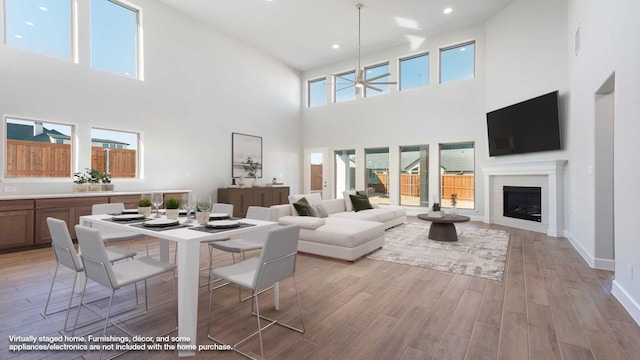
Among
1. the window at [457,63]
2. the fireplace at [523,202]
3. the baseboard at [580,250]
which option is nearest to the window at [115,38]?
the window at [457,63]

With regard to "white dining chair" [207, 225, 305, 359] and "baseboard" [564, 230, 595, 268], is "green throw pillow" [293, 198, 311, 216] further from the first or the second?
"baseboard" [564, 230, 595, 268]

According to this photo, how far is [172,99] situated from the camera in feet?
21.4

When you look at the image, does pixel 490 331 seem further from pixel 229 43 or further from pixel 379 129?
pixel 229 43

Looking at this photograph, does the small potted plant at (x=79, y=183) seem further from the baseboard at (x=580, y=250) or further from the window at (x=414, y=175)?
the baseboard at (x=580, y=250)

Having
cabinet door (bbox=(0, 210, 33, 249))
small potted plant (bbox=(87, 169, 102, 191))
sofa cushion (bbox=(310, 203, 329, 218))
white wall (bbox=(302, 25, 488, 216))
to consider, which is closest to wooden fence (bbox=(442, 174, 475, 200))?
white wall (bbox=(302, 25, 488, 216))

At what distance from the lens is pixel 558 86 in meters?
5.46

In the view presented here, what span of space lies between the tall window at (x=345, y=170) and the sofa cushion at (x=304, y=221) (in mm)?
5174

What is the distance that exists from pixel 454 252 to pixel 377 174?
493cm

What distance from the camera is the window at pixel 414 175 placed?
8.18 m

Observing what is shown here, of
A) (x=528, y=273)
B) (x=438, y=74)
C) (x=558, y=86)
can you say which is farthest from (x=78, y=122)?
(x=558, y=86)

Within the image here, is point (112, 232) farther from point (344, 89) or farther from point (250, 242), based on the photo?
point (344, 89)

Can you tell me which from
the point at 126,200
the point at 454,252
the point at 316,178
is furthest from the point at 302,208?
the point at 316,178

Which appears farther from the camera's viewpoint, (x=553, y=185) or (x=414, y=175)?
(x=414, y=175)

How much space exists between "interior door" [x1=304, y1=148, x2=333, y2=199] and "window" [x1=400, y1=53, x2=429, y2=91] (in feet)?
10.5
